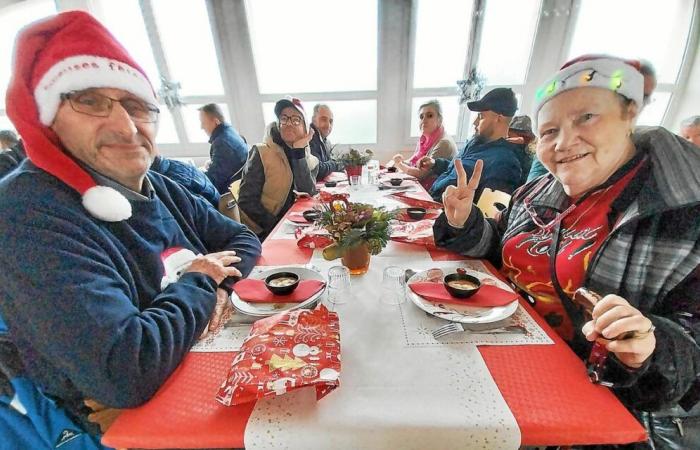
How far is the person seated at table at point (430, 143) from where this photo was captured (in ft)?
9.05

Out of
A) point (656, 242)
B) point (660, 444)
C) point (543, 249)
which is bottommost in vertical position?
point (660, 444)

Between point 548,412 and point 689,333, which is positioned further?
point 689,333

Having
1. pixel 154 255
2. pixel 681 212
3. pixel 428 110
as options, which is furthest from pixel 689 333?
pixel 428 110

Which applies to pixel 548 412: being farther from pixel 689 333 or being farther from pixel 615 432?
pixel 689 333

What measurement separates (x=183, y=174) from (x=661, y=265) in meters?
1.95

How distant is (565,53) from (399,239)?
446cm

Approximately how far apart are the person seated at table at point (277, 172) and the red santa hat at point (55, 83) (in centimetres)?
127

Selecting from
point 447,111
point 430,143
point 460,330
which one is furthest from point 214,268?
point 447,111

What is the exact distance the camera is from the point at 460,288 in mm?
764

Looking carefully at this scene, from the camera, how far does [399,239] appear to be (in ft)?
3.96

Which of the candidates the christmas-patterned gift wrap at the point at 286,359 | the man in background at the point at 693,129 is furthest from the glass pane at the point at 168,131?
the man in background at the point at 693,129

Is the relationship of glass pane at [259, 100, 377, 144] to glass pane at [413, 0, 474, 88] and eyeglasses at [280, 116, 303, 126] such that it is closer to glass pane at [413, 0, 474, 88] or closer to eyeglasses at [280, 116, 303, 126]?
glass pane at [413, 0, 474, 88]

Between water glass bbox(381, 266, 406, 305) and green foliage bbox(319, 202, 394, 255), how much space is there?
9cm

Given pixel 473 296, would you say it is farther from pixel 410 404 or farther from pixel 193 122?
pixel 193 122
